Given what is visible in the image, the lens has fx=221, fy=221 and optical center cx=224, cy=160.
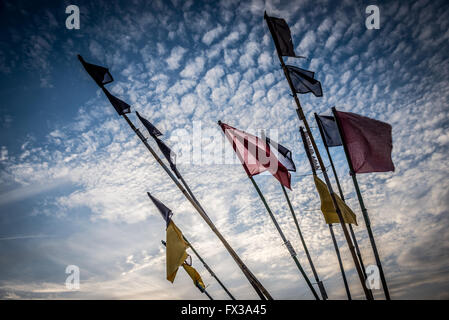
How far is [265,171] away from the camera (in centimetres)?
894

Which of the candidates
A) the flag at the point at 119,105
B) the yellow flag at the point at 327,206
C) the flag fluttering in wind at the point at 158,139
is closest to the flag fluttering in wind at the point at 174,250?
the flag fluttering in wind at the point at 158,139

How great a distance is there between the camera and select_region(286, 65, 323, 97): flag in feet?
26.5

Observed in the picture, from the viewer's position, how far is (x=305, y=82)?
8.10 meters

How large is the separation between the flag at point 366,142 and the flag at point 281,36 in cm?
298

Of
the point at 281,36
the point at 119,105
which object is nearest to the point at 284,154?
the point at 281,36

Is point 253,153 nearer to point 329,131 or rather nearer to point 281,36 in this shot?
point 329,131

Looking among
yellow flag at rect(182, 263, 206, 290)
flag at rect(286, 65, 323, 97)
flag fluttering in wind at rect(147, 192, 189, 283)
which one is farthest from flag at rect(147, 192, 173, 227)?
flag at rect(286, 65, 323, 97)

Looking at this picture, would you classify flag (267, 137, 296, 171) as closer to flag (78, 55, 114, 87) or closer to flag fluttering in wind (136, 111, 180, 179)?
flag fluttering in wind (136, 111, 180, 179)

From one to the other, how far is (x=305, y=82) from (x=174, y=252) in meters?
7.97
